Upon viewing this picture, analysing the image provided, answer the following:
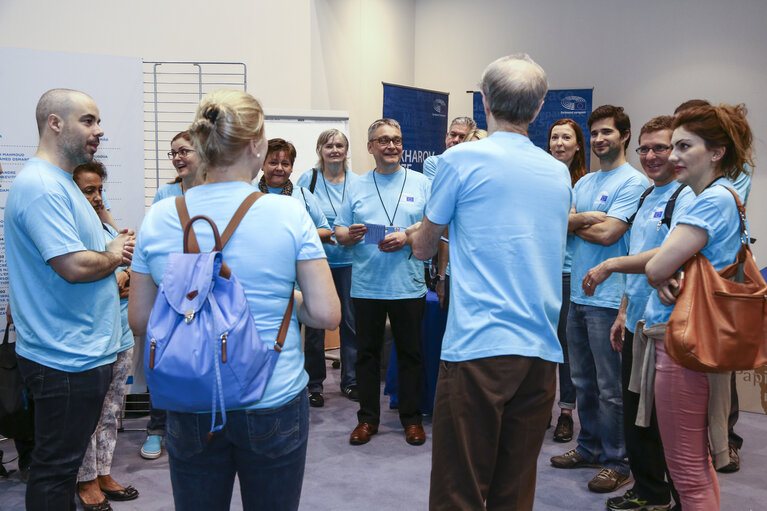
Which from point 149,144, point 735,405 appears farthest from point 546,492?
point 149,144

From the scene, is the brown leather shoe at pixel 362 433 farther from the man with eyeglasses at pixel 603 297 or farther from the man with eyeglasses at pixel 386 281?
the man with eyeglasses at pixel 603 297

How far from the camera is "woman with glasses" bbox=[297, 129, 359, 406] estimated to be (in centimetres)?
436

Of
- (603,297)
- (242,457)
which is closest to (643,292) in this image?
(603,297)

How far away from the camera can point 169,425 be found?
141 centimetres

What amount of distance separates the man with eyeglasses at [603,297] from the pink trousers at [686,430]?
884mm

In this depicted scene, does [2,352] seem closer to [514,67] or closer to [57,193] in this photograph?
[57,193]

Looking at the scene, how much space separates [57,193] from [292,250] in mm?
1014

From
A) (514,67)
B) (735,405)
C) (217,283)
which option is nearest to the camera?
(217,283)

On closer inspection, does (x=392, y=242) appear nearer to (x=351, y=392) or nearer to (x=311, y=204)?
(x=311, y=204)

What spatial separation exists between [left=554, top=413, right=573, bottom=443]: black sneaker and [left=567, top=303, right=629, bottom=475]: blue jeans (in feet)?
1.25

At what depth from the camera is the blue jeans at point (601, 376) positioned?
302cm

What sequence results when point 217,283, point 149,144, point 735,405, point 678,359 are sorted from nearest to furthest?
point 217,283 < point 678,359 < point 735,405 < point 149,144

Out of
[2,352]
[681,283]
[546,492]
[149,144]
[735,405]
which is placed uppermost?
[149,144]

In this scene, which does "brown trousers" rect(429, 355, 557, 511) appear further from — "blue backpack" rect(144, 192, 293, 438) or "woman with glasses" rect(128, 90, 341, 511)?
"blue backpack" rect(144, 192, 293, 438)
